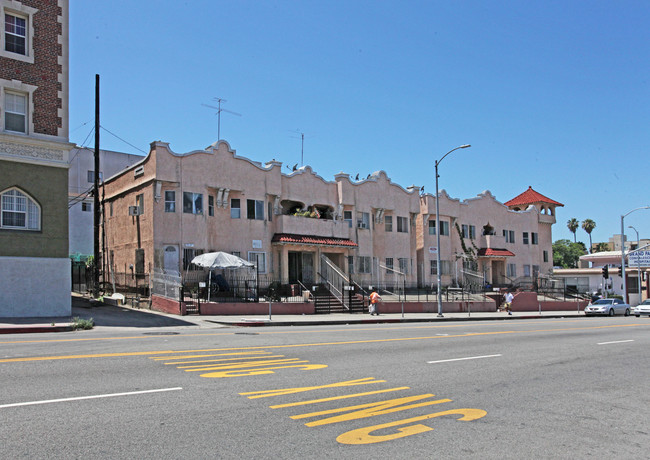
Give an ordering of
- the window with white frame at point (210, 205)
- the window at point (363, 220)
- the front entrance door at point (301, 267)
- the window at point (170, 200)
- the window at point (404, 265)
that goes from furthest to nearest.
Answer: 1. the window at point (404, 265)
2. the window at point (363, 220)
3. the front entrance door at point (301, 267)
4. the window with white frame at point (210, 205)
5. the window at point (170, 200)

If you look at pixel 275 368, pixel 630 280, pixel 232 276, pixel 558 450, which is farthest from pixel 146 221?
pixel 630 280

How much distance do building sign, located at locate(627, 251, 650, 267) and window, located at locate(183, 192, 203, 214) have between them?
1671 inches

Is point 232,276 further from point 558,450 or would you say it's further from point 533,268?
point 533,268

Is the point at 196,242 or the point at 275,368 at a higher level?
the point at 196,242

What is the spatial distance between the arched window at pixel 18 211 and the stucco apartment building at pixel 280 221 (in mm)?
8722

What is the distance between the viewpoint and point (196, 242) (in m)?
31.6

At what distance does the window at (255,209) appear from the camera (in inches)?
1350

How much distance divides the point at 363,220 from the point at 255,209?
9588mm

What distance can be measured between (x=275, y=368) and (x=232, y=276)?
22207 mm

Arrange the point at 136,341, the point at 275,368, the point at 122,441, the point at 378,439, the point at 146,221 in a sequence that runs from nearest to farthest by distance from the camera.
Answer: the point at 122,441 → the point at 378,439 → the point at 275,368 → the point at 136,341 → the point at 146,221

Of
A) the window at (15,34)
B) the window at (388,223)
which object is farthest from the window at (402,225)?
the window at (15,34)

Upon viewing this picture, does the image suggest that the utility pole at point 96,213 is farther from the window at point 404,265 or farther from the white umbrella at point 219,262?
the window at point 404,265

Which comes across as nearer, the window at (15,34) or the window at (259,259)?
the window at (15,34)

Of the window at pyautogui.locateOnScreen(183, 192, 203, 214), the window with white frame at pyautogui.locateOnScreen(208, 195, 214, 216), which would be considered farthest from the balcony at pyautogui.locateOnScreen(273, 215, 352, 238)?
the window at pyautogui.locateOnScreen(183, 192, 203, 214)
